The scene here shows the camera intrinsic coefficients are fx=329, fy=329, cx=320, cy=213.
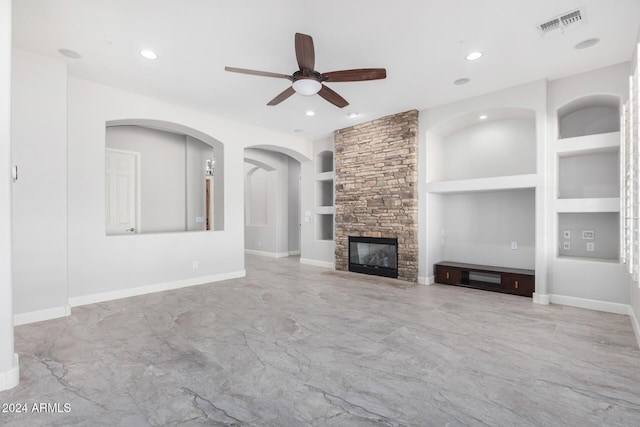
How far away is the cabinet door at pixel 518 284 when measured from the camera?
4824mm

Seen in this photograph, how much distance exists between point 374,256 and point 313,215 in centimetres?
197

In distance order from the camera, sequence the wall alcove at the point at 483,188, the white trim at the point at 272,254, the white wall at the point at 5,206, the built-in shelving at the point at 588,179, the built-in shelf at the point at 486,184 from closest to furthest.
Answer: the white wall at the point at 5,206
the built-in shelving at the point at 588,179
the built-in shelf at the point at 486,184
the wall alcove at the point at 483,188
the white trim at the point at 272,254

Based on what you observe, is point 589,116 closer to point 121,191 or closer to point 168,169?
point 168,169

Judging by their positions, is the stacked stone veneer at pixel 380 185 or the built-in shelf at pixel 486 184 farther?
the stacked stone veneer at pixel 380 185

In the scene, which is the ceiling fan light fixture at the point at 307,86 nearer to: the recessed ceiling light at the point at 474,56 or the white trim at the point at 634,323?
the recessed ceiling light at the point at 474,56

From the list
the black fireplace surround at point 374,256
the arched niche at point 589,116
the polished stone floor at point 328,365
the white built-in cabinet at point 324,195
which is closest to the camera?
the polished stone floor at point 328,365

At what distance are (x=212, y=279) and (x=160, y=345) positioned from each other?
2.94 m

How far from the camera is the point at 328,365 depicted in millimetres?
2678

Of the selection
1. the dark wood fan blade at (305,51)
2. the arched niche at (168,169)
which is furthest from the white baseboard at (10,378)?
the arched niche at (168,169)

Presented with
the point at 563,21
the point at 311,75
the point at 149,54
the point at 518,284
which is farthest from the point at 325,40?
the point at 518,284

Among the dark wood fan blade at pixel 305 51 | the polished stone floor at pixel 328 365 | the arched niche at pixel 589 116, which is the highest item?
the dark wood fan blade at pixel 305 51

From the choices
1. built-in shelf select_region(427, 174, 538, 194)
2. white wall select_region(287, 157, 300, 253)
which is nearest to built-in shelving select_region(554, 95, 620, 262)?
built-in shelf select_region(427, 174, 538, 194)

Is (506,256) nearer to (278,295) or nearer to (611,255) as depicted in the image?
(611,255)

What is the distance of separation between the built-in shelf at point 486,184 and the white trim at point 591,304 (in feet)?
5.20
